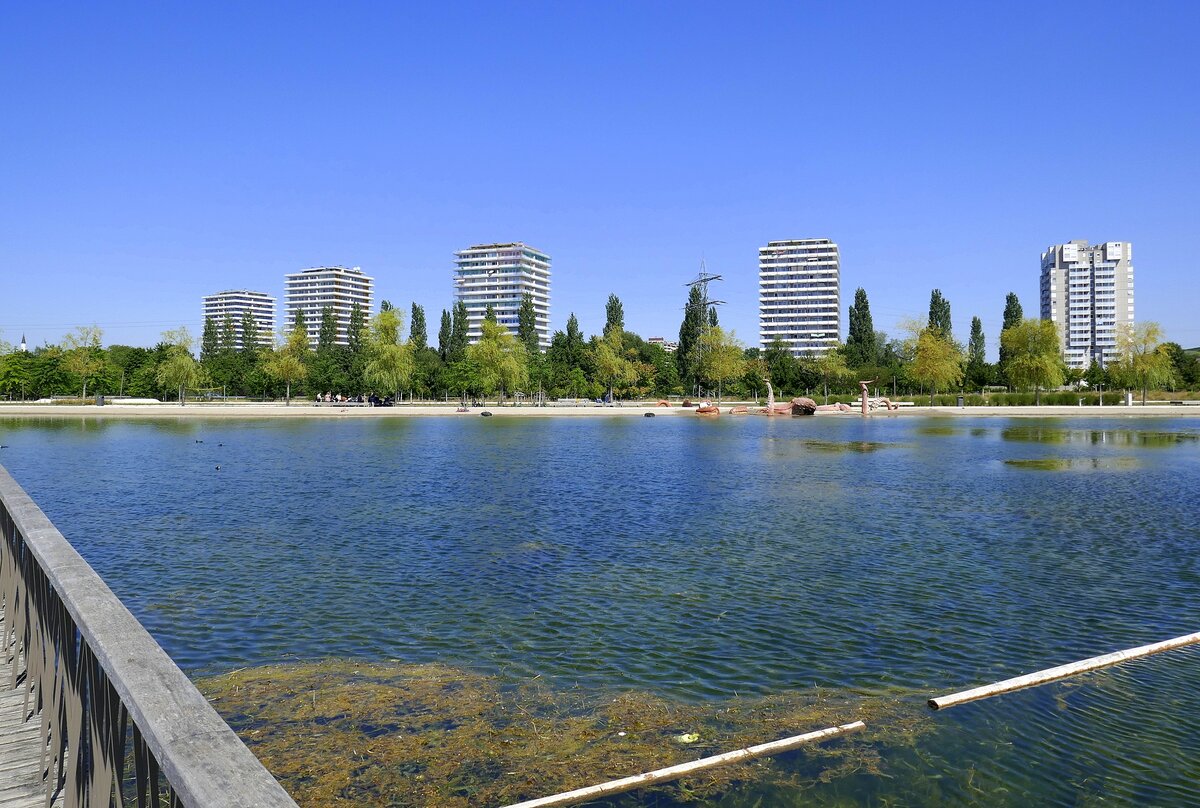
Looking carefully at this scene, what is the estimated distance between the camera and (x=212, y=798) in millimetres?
2404

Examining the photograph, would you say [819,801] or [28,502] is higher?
[28,502]

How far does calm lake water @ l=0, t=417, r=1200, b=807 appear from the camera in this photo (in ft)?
31.2

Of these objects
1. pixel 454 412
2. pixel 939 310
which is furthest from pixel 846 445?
pixel 939 310

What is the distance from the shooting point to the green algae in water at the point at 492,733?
26.7 feet

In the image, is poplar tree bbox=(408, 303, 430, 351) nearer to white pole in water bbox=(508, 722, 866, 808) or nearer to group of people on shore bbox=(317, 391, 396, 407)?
group of people on shore bbox=(317, 391, 396, 407)

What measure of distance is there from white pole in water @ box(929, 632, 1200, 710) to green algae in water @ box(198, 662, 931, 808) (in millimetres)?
510

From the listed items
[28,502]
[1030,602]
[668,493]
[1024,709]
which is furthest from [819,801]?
[668,493]

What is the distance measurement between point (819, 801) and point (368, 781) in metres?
4.42

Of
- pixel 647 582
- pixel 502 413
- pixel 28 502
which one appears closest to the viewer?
pixel 28 502

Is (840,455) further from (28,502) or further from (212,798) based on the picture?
(212,798)

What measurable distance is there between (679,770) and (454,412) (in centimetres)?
8292

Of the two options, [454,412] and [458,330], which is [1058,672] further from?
[458,330]

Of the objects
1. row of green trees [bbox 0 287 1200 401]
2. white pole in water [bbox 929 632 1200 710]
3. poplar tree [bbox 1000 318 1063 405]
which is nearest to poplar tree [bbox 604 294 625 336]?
row of green trees [bbox 0 287 1200 401]

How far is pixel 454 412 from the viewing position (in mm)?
89438
